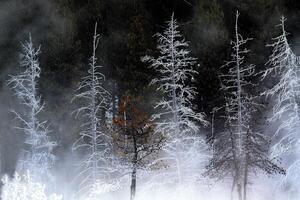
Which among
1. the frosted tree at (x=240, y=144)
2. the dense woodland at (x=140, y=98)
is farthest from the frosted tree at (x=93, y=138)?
the frosted tree at (x=240, y=144)

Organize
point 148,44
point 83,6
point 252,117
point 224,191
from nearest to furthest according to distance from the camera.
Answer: point 252,117
point 224,191
point 148,44
point 83,6

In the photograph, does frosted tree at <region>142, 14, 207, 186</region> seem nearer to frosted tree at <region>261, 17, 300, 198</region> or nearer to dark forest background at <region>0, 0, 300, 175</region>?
dark forest background at <region>0, 0, 300, 175</region>

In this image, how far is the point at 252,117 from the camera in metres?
40.5

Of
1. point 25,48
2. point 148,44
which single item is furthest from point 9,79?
point 148,44

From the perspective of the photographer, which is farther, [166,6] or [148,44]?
[166,6]

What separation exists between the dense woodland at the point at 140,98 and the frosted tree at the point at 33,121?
0.12m

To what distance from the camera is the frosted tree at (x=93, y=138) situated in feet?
144

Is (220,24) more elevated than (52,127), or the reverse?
(220,24)

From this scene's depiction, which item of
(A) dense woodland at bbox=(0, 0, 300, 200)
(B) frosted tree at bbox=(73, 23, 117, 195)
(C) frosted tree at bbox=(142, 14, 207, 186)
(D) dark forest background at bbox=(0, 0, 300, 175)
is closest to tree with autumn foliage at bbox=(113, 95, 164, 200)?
(A) dense woodland at bbox=(0, 0, 300, 200)

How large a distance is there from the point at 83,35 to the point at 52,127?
692 centimetres

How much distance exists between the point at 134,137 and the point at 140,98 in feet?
16.5

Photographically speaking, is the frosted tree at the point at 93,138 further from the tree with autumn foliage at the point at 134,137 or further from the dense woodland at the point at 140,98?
the tree with autumn foliage at the point at 134,137

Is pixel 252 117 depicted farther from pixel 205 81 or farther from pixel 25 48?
pixel 25 48

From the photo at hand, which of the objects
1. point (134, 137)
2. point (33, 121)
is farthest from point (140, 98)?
point (33, 121)
